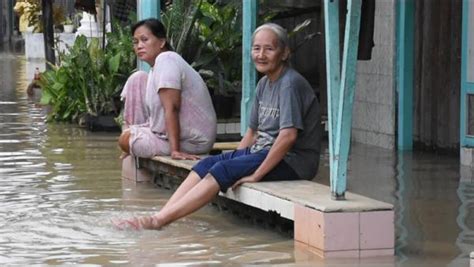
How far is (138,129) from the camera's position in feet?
33.1

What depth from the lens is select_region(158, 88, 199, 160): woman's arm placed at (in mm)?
9461

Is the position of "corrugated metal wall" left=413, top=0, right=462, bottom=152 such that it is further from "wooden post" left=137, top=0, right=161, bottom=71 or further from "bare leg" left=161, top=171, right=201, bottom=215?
"bare leg" left=161, top=171, right=201, bottom=215

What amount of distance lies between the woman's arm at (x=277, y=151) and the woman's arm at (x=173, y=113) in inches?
63.3

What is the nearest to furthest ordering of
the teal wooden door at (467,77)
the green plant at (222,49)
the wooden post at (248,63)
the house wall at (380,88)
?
the teal wooden door at (467,77) < the wooden post at (248,63) < the house wall at (380,88) < the green plant at (222,49)

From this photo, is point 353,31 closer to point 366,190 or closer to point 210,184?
point 210,184

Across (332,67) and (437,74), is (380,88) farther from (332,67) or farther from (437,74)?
(332,67)

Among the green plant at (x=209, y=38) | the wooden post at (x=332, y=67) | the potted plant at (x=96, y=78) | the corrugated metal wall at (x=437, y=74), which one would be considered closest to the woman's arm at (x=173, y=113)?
the wooden post at (x=332, y=67)

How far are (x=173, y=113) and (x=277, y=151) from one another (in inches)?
71.2

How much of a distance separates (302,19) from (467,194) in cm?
597

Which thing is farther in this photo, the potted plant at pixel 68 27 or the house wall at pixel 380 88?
the potted plant at pixel 68 27

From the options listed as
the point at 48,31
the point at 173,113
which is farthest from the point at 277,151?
the point at 48,31

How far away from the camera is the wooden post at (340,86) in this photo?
7.21 m

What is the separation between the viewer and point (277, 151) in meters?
7.84

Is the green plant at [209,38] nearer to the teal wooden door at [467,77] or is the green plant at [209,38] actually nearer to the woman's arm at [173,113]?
the teal wooden door at [467,77]
